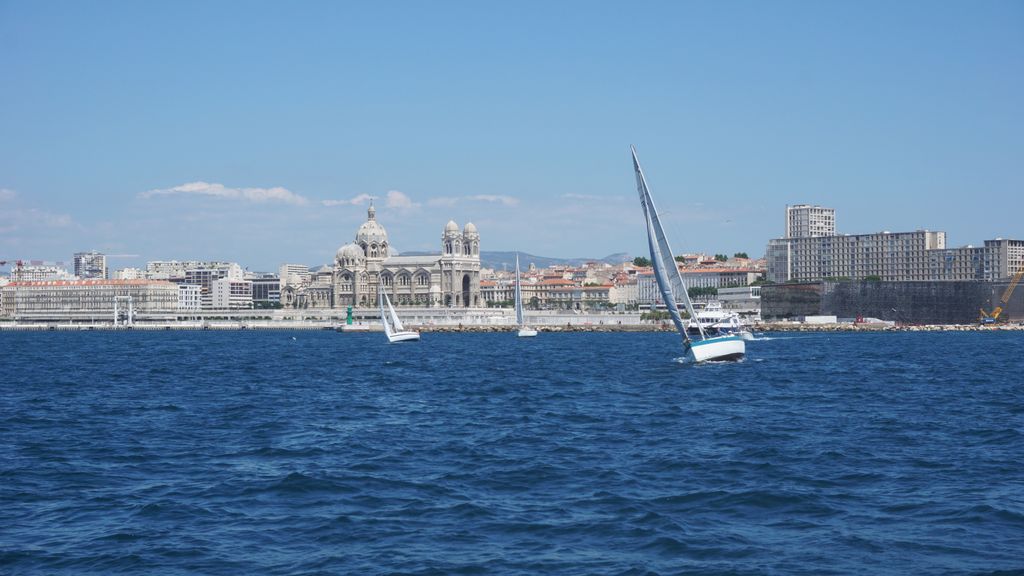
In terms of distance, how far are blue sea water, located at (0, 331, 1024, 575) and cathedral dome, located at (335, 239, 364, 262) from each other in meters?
148

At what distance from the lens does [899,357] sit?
59.7 meters

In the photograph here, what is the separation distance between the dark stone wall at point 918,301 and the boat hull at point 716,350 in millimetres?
94985

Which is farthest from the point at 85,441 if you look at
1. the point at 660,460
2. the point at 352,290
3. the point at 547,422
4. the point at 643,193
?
the point at 352,290

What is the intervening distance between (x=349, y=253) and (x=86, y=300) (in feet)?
137

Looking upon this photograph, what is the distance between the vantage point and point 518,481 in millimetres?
18844

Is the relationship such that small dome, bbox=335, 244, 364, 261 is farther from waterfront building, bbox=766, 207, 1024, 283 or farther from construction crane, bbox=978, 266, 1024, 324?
construction crane, bbox=978, 266, 1024, 324

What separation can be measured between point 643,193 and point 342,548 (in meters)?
30.8

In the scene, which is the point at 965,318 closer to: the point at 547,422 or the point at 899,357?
the point at 899,357

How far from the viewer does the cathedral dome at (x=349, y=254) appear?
184 meters

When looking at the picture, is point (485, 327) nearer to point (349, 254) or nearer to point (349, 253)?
point (349, 254)

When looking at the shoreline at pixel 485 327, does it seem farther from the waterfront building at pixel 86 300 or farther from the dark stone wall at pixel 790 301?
the dark stone wall at pixel 790 301

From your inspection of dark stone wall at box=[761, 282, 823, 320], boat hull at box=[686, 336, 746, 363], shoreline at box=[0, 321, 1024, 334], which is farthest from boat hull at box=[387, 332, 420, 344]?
dark stone wall at box=[761, 282, 823, 320]

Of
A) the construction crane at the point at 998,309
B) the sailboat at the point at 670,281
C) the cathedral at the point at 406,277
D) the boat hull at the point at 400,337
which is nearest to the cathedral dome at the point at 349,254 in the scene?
the cathedral at the point at 406,277

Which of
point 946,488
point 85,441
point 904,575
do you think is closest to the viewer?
point 904,575
